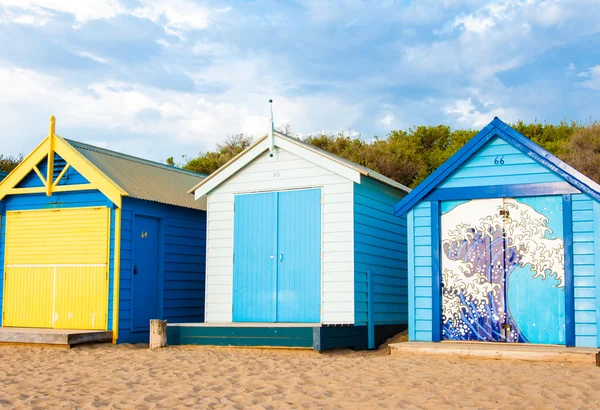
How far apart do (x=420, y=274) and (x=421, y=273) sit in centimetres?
3

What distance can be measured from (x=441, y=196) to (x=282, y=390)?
4.33m

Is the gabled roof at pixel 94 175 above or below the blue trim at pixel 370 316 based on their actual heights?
above

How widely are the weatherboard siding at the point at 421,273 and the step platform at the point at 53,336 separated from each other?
5041 mm

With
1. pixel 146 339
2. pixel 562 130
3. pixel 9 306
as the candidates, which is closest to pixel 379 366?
pixel 146 339

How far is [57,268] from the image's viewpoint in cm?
1250

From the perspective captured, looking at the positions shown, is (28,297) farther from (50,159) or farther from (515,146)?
(515,146)

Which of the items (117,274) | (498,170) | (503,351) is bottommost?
(503,351)

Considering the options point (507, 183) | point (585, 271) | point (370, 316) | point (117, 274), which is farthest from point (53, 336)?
point (585, 271)

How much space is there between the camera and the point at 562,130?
28.2 meters

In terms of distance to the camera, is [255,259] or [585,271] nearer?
[585,271]

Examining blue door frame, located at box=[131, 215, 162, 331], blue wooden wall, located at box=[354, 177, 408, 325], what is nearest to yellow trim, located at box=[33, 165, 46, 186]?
blue door frame, located at box=[131, 215, 162, 331]

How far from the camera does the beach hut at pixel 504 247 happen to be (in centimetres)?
934

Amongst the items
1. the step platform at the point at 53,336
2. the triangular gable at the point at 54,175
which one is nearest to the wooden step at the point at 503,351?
the step platform at the point at 53,336

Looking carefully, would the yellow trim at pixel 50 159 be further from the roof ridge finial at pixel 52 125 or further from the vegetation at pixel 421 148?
the vegetation at pixel 421 148
